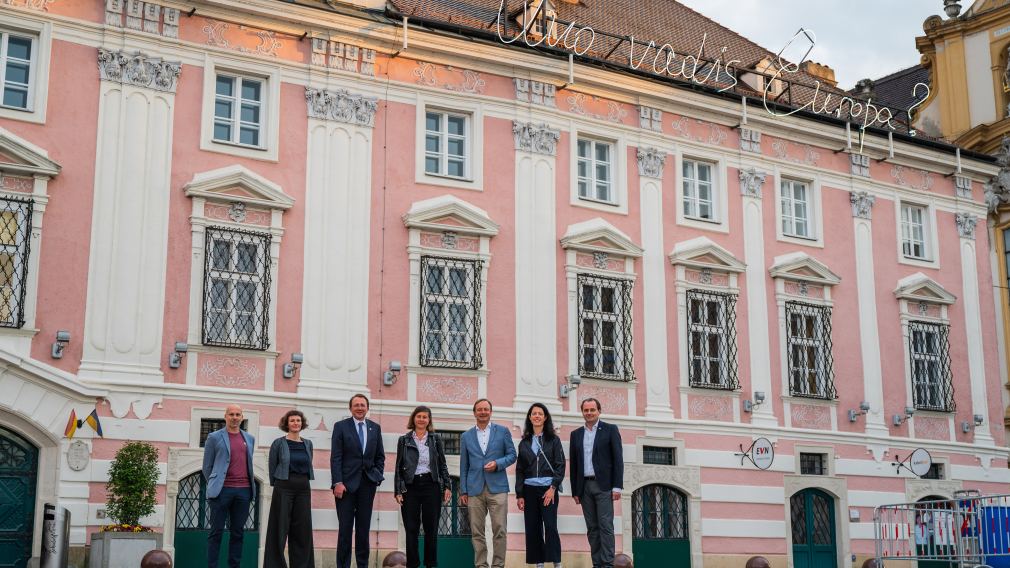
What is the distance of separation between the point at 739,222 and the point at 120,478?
14.7m

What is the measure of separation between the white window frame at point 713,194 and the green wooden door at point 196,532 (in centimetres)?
1137

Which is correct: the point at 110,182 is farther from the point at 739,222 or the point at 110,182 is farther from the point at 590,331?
the point at 739,222

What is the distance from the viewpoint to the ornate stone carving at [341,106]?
23969mm

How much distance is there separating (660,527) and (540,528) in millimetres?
9706

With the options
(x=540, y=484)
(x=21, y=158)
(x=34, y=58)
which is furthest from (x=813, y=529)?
(x=34, y=58)

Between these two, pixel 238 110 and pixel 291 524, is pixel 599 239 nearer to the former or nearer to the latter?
pixel 238 110

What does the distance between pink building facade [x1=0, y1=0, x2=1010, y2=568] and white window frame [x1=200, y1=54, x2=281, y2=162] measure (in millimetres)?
53

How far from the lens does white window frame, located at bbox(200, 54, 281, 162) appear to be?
22.9 meters

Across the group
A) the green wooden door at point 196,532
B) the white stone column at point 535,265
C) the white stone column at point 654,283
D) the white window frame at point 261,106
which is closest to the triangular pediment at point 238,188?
the white window frame at point 261,106

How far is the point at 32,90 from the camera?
70.9ft

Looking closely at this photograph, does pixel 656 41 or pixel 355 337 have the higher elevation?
pixel 656 41

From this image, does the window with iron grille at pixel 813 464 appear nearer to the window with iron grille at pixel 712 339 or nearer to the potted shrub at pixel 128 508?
the window with iron grille at pixel 712 339

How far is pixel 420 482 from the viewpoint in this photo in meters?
17.3

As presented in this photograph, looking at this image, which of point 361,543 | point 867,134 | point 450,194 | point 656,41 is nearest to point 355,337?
point 450,194
